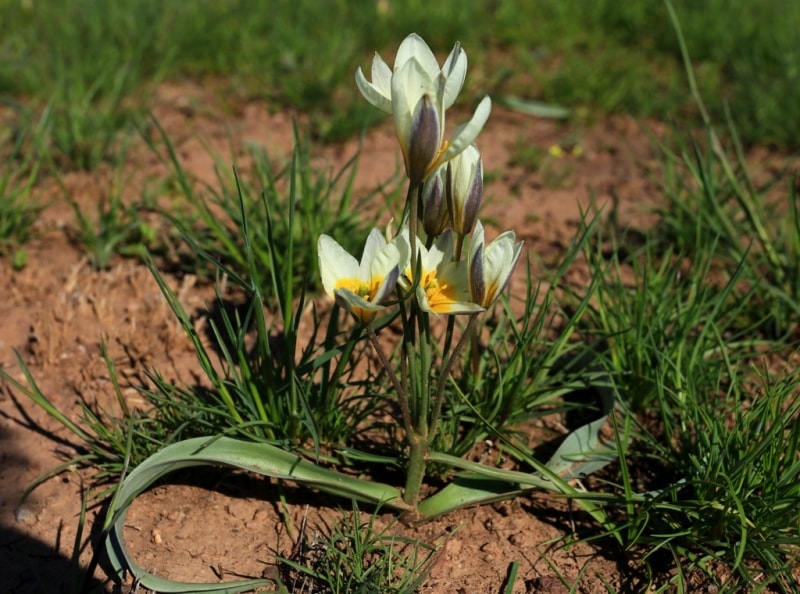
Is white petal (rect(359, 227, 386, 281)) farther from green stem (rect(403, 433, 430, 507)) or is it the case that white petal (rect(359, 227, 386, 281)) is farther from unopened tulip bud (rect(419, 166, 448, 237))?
green stem (rect(403, 433, 430, 507))

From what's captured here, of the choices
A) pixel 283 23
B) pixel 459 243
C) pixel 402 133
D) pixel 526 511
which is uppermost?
pixel 402 133

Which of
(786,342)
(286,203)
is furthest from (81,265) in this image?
(786,342)

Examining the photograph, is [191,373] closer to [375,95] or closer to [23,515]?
[23,515]

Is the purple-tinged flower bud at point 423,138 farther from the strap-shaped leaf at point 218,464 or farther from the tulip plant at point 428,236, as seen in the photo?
the strap-shaped leaf at point 218,464

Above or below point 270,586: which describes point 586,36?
above

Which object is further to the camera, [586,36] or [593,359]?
[586,36]

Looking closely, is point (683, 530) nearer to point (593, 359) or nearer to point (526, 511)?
point (526, 511)

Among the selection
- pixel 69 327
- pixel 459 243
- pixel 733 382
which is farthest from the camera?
pixel 69 327
